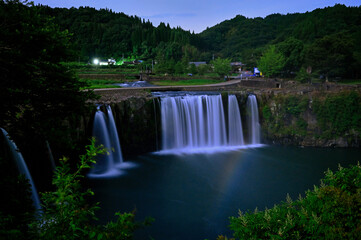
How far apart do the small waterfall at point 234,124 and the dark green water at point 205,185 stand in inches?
103

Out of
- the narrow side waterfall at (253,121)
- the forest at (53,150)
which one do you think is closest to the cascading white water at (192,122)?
the narrow side waterfall at (253,121)

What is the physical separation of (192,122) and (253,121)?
7.70 m

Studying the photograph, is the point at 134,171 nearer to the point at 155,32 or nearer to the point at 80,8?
the point at 155,32

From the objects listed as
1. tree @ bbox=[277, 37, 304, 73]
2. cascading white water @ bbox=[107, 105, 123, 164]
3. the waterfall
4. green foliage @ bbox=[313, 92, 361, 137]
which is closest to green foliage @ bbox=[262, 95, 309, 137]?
green foliage @ bbox=[313, 92, 361, 137]

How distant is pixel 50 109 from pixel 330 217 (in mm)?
8573

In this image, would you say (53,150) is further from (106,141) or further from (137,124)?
(137,124)

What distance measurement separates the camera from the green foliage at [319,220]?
621 centimetres

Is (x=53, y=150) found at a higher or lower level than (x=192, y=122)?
lower

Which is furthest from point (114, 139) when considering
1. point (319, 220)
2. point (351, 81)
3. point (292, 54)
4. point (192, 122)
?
point (292, 54)

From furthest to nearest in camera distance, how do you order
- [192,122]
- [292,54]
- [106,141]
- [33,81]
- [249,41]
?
[249,41] < [292,54] < [192,122] < [106,141] < [33,81]

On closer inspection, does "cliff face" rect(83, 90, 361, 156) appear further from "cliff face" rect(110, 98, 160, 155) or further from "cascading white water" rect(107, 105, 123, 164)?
"cascading white water" rect(107, 105, 123, 164)

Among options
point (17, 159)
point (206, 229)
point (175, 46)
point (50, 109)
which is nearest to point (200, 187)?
point (206, 229)

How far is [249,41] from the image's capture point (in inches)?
5281

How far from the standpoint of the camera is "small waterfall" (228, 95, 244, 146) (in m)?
31.2
